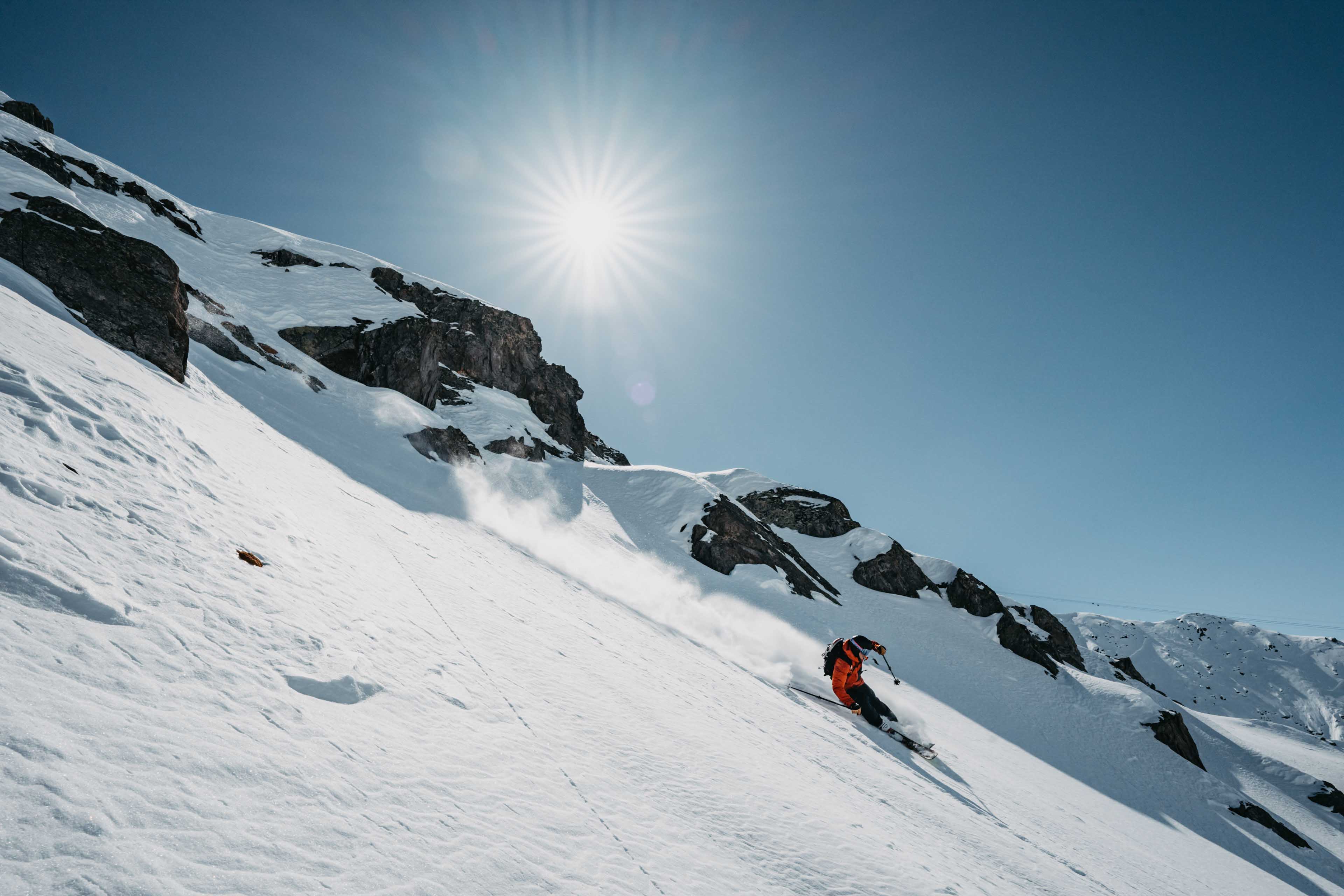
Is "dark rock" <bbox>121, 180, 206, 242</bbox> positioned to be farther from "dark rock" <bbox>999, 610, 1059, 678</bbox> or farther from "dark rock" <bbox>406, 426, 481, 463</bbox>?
"dark rock" <bbox>999, 610, 1059, 678</bbox>

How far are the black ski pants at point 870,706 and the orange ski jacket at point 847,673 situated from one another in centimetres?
9

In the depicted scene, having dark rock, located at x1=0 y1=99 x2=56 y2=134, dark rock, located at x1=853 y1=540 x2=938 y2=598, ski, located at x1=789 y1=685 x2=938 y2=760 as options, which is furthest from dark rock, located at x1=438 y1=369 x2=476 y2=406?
dark rock, located at x1=853 y1=540 x2=938 y2=598

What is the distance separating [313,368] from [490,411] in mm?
9890

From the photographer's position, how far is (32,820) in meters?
2.06

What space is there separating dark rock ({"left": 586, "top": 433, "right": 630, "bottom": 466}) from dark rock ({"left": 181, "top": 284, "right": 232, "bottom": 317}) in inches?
1262

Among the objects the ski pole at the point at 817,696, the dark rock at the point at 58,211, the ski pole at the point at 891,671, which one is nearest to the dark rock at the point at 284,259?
the dark rock at the point at 58,211

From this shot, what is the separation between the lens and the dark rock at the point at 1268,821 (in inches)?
921

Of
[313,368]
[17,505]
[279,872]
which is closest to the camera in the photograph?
[279,872]

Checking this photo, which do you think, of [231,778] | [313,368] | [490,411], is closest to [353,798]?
[231,778]

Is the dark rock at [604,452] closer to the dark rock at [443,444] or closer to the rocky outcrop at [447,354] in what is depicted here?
the rocky outcrop at [447,354]

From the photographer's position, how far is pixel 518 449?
30062mm

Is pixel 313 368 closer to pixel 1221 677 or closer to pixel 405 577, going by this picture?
pixel 405 577

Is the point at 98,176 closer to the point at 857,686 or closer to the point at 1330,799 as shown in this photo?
the point at 857,686

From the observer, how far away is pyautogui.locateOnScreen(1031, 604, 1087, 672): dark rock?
34281 mm
